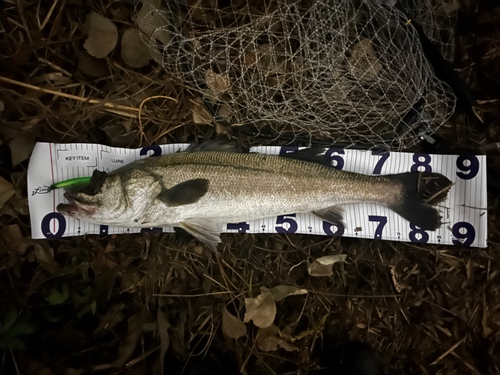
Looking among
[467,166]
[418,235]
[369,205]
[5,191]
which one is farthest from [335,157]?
[5,191]

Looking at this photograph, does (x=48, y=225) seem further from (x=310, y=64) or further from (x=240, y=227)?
(x=310, y=64)

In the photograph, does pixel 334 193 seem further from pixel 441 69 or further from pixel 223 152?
pixel 441 69

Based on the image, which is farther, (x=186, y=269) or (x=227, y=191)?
(x=186, y=269)

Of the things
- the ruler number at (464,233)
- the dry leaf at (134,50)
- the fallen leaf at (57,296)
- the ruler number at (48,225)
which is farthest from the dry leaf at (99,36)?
the ruler number at (464,233)

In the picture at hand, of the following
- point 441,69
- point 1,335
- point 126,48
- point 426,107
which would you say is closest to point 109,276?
point 1,335

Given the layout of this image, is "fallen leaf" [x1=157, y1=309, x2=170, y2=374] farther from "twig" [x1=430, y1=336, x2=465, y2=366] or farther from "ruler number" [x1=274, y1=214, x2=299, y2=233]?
"twig" [x1=430, y1=336, x2=465, y2=366]

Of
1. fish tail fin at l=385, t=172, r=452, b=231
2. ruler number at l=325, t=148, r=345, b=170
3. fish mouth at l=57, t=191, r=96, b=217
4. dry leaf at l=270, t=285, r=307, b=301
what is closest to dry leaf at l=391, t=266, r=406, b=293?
fish tail fin at l=385, t=172, r=452, b=231

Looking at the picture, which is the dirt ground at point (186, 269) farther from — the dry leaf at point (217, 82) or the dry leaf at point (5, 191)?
the dry leaf at point (217, 82)
